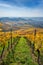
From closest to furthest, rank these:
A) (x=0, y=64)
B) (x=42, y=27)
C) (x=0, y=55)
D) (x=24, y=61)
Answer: (x=0, y=64) < (x=24, y=61) < (x=0, y=55) < (x=42, y=27)

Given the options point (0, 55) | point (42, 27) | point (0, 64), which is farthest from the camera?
point (42, 27)

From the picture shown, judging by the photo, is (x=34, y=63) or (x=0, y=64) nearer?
(x=0, y=64)

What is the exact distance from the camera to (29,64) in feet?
36.2

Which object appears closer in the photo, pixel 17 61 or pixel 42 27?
pixel 17 61

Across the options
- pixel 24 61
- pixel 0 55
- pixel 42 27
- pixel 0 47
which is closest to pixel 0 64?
pixel 24 61

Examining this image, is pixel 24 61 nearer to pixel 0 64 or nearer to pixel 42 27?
pixel 0 64

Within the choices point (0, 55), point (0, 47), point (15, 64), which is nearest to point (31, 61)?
point (15, 64)

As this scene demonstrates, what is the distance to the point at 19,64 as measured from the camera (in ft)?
37.4

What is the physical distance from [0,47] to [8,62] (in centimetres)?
479

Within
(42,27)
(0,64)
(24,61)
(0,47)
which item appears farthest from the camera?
(42,27)

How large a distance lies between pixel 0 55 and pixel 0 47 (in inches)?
86.5

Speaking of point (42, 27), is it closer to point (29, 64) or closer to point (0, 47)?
point (0, 47)

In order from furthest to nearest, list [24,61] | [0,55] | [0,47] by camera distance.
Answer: [0,47] < [0,55] < [24,61]

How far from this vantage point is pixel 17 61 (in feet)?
39.5
